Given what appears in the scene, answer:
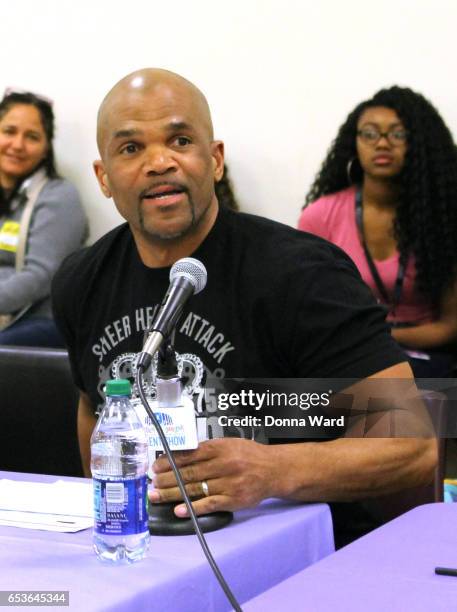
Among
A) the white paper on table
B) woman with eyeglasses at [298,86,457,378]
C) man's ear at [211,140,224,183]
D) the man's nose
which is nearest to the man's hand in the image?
the white paper on table

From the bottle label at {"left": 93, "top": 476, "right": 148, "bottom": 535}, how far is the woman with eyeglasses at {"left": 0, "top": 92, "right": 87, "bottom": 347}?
8.62 ft

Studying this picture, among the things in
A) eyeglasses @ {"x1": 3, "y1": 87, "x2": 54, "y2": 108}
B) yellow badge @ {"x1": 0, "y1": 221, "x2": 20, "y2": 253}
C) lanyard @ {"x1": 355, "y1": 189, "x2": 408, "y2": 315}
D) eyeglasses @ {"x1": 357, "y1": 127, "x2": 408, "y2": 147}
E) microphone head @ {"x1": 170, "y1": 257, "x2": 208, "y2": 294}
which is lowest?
lanyard @ {"x1": 355, "y1": 189, "x2": 408, "y2": 315}

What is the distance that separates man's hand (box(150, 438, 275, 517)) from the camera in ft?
4.39

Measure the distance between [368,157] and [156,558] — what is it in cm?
244

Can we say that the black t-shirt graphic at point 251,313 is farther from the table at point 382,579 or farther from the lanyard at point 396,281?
the lanyard at point 396,281

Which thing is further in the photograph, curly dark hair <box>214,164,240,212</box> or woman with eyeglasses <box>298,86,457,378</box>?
curly dark hair <box>214,164,240,212</box>

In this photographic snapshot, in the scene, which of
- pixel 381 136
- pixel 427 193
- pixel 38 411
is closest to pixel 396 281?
pixel 427 193

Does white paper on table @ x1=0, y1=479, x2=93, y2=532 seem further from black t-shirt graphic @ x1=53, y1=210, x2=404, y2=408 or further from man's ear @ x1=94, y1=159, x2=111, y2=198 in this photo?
man's ear @ x1=94, y1=159, x2=111, y2=198

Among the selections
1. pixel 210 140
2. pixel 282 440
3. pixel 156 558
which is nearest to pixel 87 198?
pixel 210 140

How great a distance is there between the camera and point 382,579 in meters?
1.08

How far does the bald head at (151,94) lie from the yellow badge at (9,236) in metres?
2.22

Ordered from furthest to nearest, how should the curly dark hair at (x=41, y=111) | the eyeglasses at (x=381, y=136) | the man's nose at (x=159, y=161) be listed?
the curly dark hair at (x=41, y=111) < the eyeglasses at (x=381, y=136) < the man's nose at (x=159, y=161)

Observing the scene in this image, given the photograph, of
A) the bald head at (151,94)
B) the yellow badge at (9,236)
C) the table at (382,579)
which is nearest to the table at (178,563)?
the table at (382,579)

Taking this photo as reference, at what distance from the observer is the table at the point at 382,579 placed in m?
1.01
